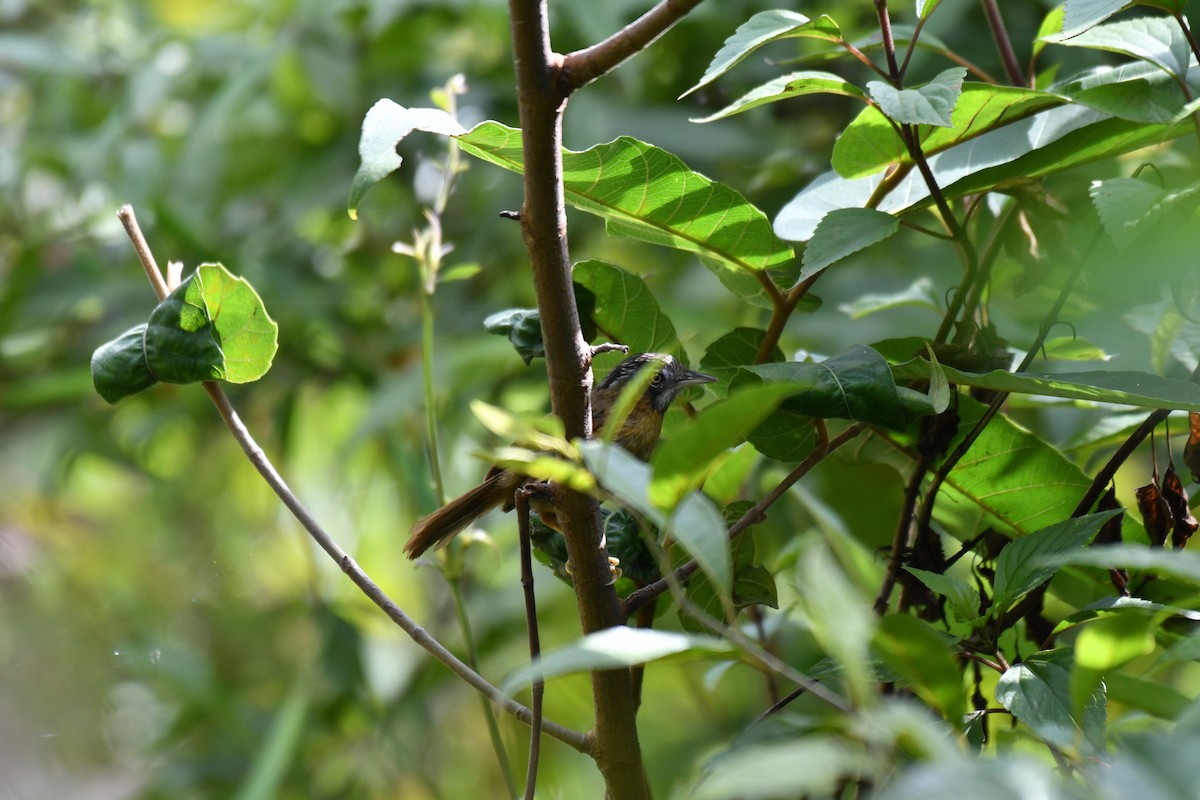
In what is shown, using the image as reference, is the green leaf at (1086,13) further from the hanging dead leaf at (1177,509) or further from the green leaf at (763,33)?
the hanging dead leaf at (1177,509)

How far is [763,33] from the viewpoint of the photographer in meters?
1.06

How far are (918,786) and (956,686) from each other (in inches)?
11.8

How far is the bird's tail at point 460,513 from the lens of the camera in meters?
1.69

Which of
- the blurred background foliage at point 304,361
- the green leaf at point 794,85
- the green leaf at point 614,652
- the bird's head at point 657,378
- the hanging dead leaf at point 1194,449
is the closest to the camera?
the green leaf at point 614,652

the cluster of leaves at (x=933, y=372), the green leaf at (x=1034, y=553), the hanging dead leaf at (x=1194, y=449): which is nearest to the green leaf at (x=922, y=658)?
the cluster of leaves at (x=933, y=372)

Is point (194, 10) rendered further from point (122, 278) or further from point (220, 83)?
point (122, 278)

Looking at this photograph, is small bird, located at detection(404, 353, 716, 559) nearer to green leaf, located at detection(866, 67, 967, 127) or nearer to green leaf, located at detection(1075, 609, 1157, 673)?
green leaf, located at detection(866, 67, 967, 127)

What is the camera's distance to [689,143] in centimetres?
277

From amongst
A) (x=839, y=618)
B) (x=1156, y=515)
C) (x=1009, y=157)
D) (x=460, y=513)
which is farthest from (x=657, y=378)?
(x=839, y=618)

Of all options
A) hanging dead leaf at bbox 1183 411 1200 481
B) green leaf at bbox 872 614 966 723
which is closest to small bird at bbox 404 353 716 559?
hanging dead leaf at bbox 1183 411 1200 481

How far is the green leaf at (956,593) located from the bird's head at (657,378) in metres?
0.67

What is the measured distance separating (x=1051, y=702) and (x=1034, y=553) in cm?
14

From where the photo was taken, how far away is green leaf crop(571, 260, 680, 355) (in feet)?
4.06

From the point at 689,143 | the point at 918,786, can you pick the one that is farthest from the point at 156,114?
the point at 918,786
